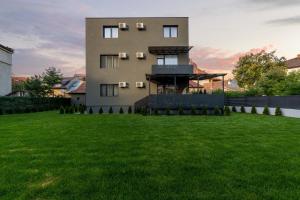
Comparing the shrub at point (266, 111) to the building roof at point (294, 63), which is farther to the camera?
the building roof at point (294, 63)

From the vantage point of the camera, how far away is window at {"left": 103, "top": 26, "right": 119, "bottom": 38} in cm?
2562

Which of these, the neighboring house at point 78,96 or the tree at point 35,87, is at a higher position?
the tree at point 35,87

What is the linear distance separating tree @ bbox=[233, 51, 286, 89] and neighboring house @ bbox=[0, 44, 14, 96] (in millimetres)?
36096

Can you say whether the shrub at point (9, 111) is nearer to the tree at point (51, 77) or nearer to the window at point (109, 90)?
the window at point (109, 90)

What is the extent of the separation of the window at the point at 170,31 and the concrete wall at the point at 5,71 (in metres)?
20.9

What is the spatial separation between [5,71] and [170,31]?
72.1 ft

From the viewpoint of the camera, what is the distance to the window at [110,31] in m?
25.6

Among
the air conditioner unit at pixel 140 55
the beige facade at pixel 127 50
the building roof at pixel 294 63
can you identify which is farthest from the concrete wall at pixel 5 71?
the building roof at pixel 294 63

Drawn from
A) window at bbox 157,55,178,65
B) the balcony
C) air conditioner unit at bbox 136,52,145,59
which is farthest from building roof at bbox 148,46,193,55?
the balcony

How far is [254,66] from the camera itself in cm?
4622

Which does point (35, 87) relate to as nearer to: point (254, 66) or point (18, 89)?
point (18, 89)

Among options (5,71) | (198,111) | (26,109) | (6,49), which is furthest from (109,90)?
(6,49)

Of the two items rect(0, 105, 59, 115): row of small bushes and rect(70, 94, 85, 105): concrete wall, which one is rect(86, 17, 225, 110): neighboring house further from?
rect(70, 94, 85, 105): concrete wall

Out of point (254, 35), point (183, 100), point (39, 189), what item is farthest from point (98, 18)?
point (39, 189)
